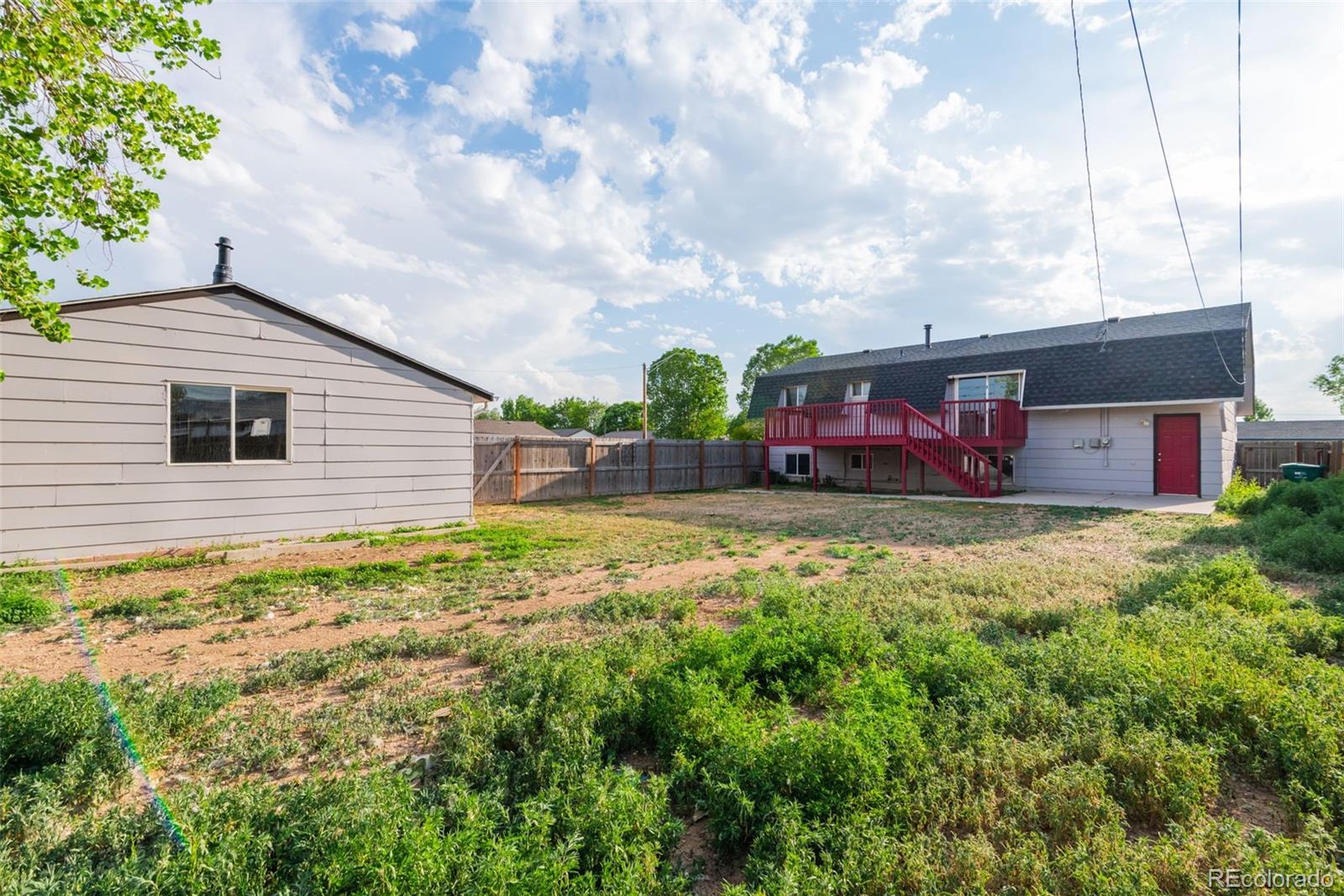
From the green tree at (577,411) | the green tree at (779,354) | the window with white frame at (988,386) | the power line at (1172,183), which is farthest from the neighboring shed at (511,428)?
the power line at (1172,183)

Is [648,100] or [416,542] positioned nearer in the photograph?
[416,542]

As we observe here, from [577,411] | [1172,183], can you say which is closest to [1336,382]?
[1172,183]

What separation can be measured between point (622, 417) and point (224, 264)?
176ft

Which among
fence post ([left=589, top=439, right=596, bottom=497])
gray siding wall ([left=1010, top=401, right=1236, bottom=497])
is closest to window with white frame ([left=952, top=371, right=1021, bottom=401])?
gray siding wall ([left=1010, top=401, right=1236, bottom=497])

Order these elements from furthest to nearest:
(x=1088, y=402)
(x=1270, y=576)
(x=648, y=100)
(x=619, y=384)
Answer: (x=619, y=384), (x=1088, y=402), (x=648, y=100), (x=1270, y=576)

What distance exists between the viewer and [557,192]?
11602mm

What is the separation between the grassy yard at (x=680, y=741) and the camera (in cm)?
179

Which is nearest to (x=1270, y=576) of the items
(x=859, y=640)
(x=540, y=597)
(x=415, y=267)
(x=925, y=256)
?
(x=859, y=640)

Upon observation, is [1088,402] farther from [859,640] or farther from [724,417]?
[724,417]

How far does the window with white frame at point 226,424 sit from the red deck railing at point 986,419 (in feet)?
50.8

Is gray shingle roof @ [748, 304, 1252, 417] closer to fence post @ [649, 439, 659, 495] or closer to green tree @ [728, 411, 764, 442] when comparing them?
green tree @ [728, 411, 764, 442]

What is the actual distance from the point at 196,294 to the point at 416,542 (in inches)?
163

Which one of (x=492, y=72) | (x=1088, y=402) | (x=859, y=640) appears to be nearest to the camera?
(x=859, y=640)

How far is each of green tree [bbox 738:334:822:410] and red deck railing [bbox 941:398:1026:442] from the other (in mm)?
26672
